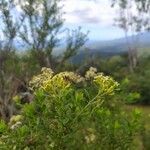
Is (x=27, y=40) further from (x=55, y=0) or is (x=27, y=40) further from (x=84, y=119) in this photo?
(x=84, y=119)

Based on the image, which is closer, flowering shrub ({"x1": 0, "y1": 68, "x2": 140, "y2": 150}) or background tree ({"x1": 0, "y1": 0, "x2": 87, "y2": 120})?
flowering shrub ({"x1": 0, "y1": 68, "x2": 140, "y2": 150})

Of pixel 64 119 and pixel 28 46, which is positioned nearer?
pixel 64 119

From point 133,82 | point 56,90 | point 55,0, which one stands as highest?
point 55,0

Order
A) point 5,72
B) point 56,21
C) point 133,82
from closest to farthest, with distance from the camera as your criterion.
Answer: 1. point 5,72
2. point 56,21
3. point 133,82

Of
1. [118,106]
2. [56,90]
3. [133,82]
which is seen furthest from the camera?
[133,82]

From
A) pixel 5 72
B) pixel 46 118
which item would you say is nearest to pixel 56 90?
pixel 46 118

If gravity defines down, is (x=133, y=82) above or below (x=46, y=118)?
below

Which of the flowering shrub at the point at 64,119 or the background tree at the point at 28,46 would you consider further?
the background tree at the point at 28,46

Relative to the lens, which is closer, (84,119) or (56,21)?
(84,119)
